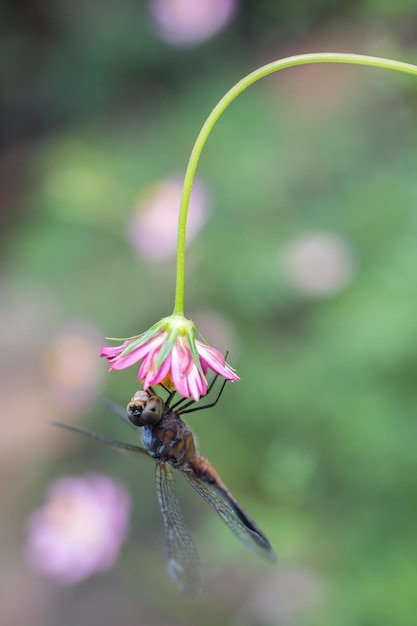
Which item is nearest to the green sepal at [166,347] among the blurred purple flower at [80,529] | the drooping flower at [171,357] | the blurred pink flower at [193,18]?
the drooping flower at [171,357]

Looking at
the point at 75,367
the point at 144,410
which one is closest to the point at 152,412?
the point at 144,410

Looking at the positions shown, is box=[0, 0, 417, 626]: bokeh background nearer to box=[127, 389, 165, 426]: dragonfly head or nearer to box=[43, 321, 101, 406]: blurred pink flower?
box=[43, 321, 101, 406]: blurred pink flower

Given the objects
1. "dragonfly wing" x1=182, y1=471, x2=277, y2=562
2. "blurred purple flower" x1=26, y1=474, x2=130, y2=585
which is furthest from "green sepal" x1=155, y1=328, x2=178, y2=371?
"blurred purple flower" x1=26, y1=474, x2=130, y2=585

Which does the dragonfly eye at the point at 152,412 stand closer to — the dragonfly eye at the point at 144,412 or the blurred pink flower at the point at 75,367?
the dragonfly eye at the point at 144,412

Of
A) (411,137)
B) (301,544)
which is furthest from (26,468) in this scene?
(411,137)

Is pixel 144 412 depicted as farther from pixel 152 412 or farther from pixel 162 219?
pixel 162 219

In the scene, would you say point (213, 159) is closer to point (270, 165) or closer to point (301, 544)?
point (270, 165)
